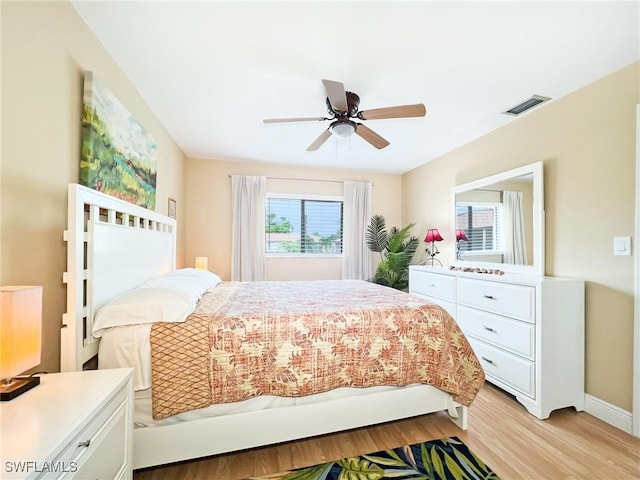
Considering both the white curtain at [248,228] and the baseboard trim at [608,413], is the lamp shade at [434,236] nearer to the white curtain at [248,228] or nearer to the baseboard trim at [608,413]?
the baseboard trim at [608,413]

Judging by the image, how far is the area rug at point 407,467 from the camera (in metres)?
1.46

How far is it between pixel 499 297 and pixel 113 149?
3191 millimetres

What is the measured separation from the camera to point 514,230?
2.69 m

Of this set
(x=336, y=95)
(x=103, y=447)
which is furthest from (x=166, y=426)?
(x=336, y=95)

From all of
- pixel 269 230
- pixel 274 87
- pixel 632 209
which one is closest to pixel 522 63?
pixel 632 209

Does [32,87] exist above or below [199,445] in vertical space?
above

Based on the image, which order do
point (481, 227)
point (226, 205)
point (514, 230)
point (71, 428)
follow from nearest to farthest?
1. point (71, 428)
2. point (514, 230)
3. point (481, 227)
4. point (226, 205)

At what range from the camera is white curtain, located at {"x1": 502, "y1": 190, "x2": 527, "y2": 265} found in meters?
2.62

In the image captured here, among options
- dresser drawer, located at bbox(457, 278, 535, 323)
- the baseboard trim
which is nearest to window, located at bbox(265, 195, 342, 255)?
dresser drawer, located at bbox(457, 278, 535, 323)

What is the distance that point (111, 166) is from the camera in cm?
184

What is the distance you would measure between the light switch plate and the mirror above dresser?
49 centimetres

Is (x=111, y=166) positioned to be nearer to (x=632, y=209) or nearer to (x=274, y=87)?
(x=274, y=87)

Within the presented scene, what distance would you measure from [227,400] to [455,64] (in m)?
2.60

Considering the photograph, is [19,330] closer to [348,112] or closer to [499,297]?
[348,112]
